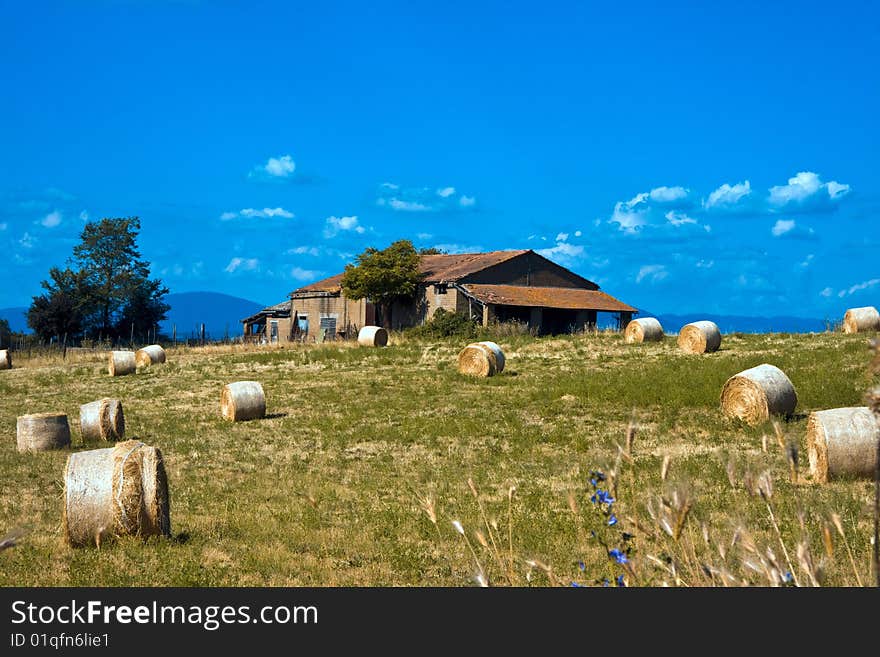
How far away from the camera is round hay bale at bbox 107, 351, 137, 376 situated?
3569 centimetres

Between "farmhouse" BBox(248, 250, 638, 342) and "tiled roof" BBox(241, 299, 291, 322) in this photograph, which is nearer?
"farmhouse" BBox(248, 250, 638, 342)

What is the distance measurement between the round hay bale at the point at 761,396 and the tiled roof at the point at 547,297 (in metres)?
29.5

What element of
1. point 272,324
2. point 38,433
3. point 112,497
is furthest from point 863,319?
point 272,324

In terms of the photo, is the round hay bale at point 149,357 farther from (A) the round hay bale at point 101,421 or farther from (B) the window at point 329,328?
(A) the round hay bale at point 101,421

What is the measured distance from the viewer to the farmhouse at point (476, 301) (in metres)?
50.2

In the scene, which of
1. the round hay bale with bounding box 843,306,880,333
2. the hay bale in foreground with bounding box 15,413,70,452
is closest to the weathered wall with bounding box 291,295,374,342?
the round hay bale with bounding box 843,306,880,333

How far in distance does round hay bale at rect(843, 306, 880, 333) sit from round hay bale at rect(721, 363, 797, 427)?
59.3 feet

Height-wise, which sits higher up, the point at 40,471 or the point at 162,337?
the point at 162,337

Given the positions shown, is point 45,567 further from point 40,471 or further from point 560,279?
point 560,279

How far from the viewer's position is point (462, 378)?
28812mm

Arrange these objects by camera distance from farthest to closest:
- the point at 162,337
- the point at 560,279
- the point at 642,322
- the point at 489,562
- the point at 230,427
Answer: the point at 162,337 < the point at 560,279 < the point at 642,322 < the point at 230,427 < the point at 489,562

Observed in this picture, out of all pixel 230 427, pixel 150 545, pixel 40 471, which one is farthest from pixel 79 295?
pixel 150 545

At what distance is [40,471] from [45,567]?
7131 millimetres

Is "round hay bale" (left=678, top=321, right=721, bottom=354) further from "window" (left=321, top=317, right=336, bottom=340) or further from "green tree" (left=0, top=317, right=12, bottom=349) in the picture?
"green tree" (left=0, top=317, right=12, bottom=349)
